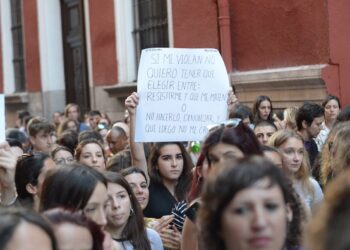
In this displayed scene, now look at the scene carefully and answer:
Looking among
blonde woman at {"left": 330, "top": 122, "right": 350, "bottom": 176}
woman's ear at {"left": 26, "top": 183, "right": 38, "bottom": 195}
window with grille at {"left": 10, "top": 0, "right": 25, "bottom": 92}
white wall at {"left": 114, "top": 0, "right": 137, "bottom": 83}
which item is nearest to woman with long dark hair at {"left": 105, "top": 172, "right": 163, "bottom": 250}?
woman's ear at {"left": 26, "top": 183, "right": 38, "bottom": 195}

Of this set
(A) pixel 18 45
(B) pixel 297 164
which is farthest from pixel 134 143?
(A) pixel 18 45

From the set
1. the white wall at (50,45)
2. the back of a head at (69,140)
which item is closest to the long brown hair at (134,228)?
the back of a head at (69,140)

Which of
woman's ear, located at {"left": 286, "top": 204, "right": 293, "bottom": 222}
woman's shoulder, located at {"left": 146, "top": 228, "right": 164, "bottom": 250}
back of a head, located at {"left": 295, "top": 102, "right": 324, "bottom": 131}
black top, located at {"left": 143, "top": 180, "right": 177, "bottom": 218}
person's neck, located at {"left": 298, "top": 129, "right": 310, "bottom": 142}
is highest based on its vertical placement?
back of a head, located at {"left": 295, "top": 102, "right": 324, "bottom": 131}

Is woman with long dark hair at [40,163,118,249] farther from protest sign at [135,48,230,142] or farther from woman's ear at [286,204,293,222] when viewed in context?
protest sign at [135,48,230,142]

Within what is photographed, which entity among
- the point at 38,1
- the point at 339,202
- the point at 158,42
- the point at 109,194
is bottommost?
the point at 109,194

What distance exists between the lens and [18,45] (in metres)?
20.0

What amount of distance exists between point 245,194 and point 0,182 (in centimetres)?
288

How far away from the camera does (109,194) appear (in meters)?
4.38

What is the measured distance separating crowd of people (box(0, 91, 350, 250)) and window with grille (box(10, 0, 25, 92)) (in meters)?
13.1

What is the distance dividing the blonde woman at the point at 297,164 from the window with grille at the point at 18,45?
14.6m

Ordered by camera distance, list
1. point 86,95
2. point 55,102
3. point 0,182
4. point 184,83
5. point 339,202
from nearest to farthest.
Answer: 1. point 339,202
2. point 0,182
3. point 184,83
4. point 86,95
5. point 55,102

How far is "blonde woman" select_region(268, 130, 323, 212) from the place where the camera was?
17.5ft

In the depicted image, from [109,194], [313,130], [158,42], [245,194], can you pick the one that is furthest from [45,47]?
[245,194]

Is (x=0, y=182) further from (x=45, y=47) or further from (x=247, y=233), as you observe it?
(x=45, y=47)
